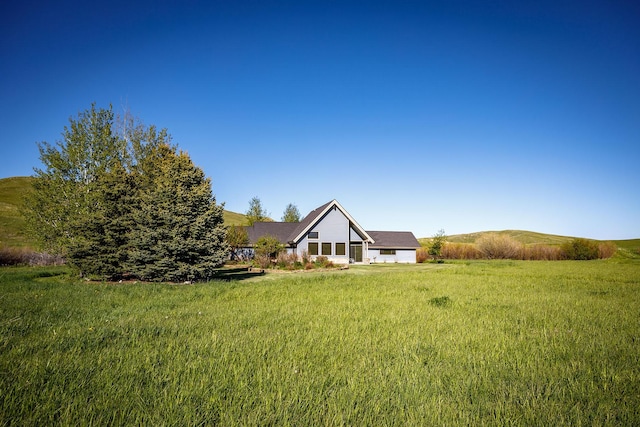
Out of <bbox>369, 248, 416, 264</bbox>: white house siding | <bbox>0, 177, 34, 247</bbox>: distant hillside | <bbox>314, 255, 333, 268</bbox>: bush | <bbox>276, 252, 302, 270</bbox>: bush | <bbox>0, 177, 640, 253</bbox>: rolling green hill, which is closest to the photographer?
<bbox>0, 177, 34, 247</bbox>: distant hillside

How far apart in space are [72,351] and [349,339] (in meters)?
4.38

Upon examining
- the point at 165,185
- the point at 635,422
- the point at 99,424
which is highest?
the point at 165,185

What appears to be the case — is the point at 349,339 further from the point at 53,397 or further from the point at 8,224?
the point at 8,224

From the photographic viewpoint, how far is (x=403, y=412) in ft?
9.70

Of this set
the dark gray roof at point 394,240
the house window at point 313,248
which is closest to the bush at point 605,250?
the dark gray roof at point 394,240

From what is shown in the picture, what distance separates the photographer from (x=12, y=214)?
228 ft

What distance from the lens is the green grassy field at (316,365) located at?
2.94 meters

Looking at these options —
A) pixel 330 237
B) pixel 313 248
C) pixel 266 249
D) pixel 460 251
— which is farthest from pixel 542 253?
pixel 266 249

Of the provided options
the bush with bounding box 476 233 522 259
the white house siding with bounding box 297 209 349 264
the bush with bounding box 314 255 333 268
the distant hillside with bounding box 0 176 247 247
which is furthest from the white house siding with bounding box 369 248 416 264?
the distant hillside with bounding box 0 176 247 247

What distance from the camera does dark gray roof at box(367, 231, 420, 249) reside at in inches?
1768

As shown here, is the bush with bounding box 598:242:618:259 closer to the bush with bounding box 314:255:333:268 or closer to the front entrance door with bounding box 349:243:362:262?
the front entrance door with bounding box 349:243:362:262

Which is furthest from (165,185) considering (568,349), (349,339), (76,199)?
(568,349)

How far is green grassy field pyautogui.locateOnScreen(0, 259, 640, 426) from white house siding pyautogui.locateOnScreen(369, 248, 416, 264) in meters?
36.5

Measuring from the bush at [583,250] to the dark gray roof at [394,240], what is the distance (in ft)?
85.2
